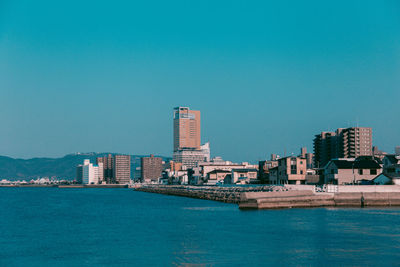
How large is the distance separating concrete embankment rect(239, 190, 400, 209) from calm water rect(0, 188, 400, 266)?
6.76 metres

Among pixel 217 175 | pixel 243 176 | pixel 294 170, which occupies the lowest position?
pixel 243 176

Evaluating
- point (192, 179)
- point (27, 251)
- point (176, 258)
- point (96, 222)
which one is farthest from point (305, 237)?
point (192, 179)

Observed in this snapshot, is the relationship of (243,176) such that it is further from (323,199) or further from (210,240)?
(210,240)

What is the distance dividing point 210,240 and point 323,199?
29.6 m

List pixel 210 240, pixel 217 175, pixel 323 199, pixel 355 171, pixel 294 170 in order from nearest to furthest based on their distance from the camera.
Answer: pixel 210 240
pixel 323 199
pixel 355 171
pixel 294 170
pixel 217 175

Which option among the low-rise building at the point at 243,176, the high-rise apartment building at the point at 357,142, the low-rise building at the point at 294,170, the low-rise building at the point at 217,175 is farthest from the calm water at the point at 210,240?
the high-rise apartment building at the point at 357,142

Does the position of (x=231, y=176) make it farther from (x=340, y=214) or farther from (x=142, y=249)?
(x=142, y=249)

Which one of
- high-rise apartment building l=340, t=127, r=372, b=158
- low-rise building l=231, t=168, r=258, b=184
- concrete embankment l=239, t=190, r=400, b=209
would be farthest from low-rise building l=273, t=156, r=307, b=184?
high-rise apartment building l=340, t=127, r=372, b=158

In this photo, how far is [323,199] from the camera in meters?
61.5

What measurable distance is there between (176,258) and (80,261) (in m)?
5.44

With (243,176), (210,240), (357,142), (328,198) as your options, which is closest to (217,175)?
(243,176)

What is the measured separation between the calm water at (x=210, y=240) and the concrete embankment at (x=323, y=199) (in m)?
6.76

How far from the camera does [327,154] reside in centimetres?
19162

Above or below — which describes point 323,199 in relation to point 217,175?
below
